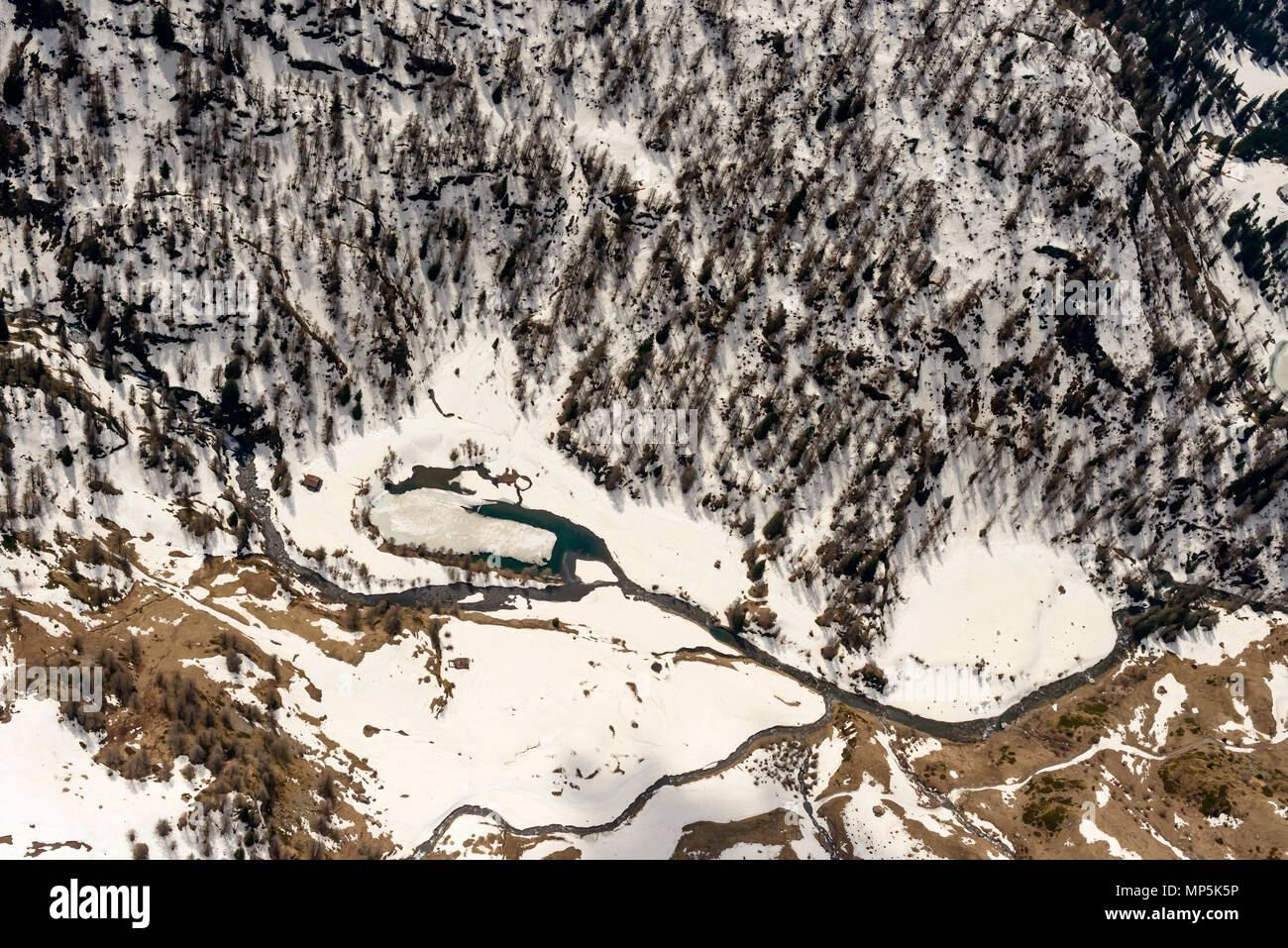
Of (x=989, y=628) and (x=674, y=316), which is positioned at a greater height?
(x=674, y=316)

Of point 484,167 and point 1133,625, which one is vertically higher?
point 484,167

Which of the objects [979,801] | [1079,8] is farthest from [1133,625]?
[1079,8]

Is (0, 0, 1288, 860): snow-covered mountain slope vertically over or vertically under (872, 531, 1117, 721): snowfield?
over

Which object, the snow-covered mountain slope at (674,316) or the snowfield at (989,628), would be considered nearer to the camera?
the snowfield at (989,628)

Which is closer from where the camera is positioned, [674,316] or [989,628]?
[989,628]

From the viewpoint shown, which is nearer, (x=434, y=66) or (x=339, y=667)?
(x=339, y=667)

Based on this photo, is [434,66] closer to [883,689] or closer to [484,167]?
[484,167]

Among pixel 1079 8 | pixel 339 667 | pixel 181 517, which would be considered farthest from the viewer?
pixel 1079 8

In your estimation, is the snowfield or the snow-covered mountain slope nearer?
the snowfield

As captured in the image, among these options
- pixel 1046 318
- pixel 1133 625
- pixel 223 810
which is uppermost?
pixel 1046 318

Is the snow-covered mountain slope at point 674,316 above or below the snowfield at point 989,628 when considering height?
above

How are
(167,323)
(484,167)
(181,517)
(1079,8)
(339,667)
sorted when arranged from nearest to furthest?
(339,667) → (181,517) → (167,323) → (484,167) → (1079,8)
